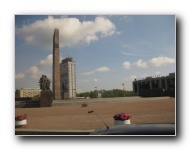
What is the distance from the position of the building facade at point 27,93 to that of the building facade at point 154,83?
2185mm

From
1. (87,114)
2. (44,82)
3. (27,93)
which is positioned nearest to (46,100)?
(44,82)

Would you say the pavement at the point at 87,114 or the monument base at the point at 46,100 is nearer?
the pavement at the point at 87,114

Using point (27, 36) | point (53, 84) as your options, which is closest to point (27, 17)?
point (27, 36)

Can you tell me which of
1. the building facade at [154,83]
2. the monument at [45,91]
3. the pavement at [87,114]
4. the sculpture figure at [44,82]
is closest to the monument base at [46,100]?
the monument at [45,91]

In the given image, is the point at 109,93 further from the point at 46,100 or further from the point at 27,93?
the point at 46,100

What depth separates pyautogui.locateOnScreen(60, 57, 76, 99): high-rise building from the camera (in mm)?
6102

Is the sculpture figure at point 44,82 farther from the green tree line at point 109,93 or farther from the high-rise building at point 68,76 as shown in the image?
the green tree line at point 109,93

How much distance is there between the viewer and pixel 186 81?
17.9 ft

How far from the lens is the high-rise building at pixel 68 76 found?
240 inches

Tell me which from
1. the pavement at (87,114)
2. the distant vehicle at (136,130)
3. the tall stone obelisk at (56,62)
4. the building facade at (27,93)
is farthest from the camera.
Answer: the tall stone obelisk at (56,62)

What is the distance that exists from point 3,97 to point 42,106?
1.88m

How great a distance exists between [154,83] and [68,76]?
1876 millimetres

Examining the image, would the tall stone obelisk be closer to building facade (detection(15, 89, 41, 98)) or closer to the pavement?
building facade (detection(15, 89, 41, 98))

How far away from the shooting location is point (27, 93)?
6062mm
